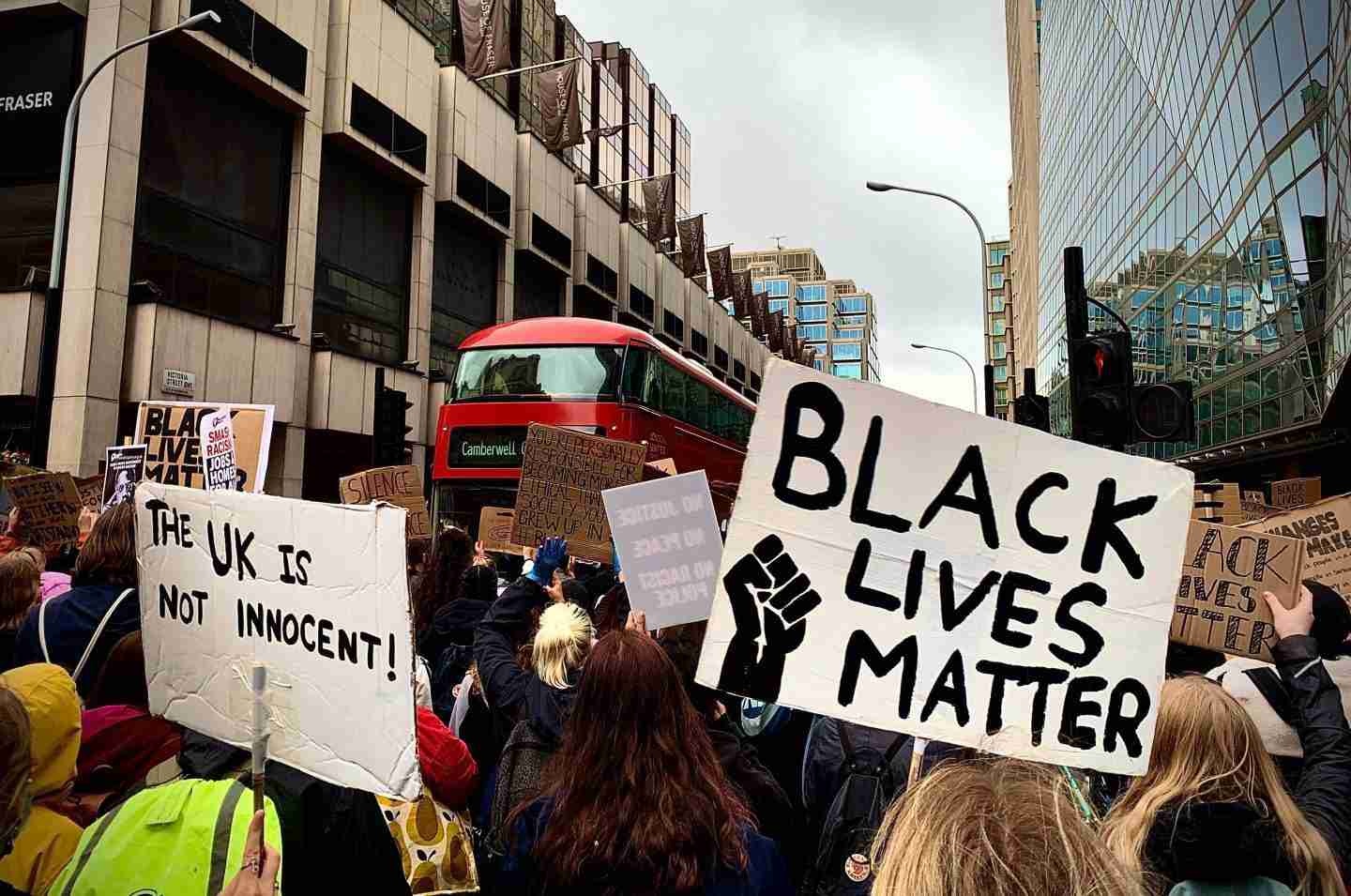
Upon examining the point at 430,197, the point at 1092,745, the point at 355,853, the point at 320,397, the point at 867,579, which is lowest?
the point at 355,853

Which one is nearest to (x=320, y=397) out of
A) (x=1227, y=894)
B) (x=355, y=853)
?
(x=355, y=853)

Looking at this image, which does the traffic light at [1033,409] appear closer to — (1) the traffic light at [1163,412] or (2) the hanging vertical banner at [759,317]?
(1) the traffic light at [1163,412]

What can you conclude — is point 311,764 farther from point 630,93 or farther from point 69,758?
point 630,93

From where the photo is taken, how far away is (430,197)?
83.6 ft

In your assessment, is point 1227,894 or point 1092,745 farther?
point 1092,745

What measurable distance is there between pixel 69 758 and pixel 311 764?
0.53 m

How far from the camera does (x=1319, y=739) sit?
2.51 m

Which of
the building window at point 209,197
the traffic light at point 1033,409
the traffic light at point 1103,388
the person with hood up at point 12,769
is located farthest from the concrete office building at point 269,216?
the person with hood up at point 12,769

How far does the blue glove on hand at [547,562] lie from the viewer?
3908 mm

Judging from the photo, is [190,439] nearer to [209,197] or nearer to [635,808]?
[635,808]

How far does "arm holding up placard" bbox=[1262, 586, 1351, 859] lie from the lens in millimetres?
2355

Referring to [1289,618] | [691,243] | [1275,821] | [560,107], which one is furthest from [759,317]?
[1275,821]

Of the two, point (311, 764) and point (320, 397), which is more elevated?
point (320, 397)

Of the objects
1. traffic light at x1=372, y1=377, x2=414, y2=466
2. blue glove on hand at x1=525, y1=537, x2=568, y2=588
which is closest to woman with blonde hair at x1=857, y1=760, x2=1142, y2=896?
blue glove on hand at x1=525, y1=537, x2=568, y2=588
